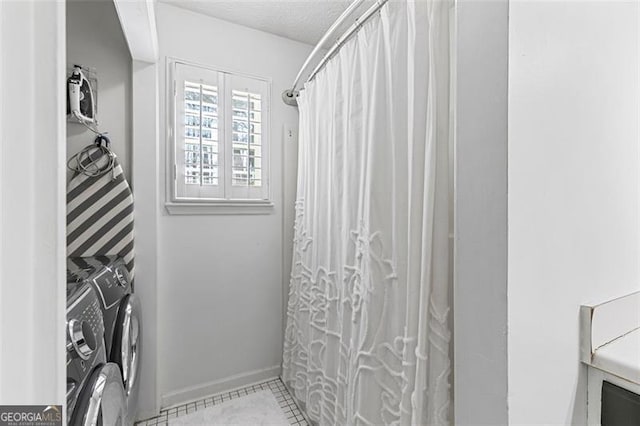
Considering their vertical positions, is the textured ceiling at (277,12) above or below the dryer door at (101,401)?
above

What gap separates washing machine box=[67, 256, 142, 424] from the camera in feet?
3.82

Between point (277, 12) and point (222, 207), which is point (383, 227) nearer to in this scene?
point (222, 207)

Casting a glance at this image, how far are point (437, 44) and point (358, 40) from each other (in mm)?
Answer: 449

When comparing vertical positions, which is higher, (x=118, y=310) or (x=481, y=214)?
(x=481, y=214)

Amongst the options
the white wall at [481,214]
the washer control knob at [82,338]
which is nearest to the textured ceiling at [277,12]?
the white wall at [481,214]

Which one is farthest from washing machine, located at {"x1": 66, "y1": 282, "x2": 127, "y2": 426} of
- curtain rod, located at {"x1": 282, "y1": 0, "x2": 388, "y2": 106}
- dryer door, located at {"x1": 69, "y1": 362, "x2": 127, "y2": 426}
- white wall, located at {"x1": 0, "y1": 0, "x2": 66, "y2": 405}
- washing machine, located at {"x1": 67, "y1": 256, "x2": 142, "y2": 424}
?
curtain rod, located at {"x1": 282, "y1": 0, "x2": 388, "y2": 106}

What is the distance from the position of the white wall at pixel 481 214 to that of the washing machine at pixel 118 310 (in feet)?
4.01

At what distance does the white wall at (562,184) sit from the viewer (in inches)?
20.3

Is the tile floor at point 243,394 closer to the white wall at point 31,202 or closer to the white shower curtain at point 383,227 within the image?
the white shower curtain at point 383,227

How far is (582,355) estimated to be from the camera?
604 mm

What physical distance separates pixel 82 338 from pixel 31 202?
0.73 m

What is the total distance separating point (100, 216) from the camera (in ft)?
5.26

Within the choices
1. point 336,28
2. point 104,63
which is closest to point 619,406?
point 336,28

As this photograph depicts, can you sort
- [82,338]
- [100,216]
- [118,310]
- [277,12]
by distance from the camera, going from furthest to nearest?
[277,12]
[100,216]
[118,310]
[82,338]
